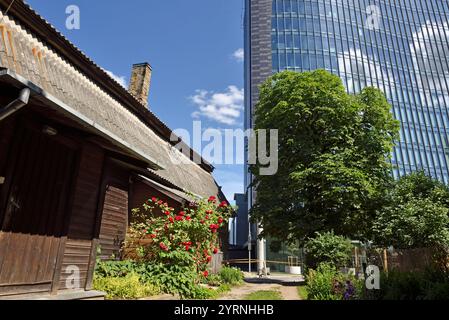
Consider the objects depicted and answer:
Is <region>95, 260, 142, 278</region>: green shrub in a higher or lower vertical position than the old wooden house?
lower

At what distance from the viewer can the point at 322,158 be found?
15.8 meters

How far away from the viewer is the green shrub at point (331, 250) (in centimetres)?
1290

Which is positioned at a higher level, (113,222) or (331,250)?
(113,222)

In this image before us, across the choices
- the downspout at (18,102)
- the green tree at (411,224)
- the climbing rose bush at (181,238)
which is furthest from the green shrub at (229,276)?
the downspout at (18,102)

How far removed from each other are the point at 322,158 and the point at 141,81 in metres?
10.1

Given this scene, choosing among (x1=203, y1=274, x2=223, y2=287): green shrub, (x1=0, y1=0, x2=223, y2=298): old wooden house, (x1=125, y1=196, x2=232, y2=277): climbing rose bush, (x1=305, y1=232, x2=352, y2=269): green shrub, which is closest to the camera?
(x1=0, y1=0, x2=223, y2=298): old wooden house

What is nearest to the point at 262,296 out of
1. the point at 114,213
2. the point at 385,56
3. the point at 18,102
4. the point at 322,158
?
the point at 114,213

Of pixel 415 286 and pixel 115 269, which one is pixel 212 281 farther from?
pixel 415 286

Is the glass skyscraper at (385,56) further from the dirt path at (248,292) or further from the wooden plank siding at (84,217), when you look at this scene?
the wooden plank siding at (84,217)

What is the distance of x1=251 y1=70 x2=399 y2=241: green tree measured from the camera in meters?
15.1

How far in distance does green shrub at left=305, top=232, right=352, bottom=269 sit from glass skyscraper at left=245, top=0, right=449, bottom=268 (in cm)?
3357

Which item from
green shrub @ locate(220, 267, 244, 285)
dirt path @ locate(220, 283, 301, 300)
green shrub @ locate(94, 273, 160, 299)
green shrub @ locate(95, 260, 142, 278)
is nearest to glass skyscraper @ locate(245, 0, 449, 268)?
green shrub @ locate(220, 267, 244, 285)

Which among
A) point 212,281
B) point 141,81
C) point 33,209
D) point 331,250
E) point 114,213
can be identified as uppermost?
point 141,81

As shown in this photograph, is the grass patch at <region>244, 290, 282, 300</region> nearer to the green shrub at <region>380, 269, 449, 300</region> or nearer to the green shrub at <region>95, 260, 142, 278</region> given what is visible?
the green shrub at <region>380, 269, 449, 300</region>
